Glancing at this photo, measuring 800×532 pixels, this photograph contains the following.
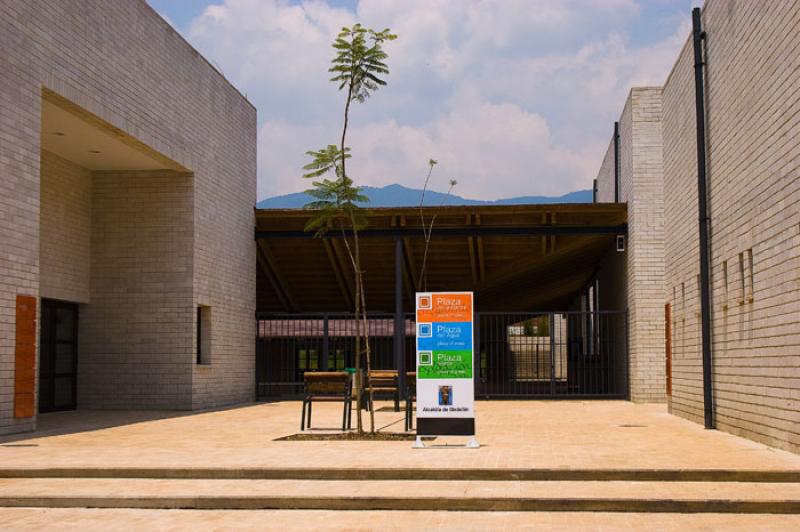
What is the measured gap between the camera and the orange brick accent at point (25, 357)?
1333cm

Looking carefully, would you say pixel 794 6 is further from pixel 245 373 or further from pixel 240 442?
pixel 245 373

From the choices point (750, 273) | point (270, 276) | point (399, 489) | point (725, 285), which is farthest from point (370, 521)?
point (270, 276)

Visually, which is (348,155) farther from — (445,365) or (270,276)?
(270,276)

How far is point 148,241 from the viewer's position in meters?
19.6

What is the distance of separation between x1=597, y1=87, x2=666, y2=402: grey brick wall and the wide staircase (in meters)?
13.2

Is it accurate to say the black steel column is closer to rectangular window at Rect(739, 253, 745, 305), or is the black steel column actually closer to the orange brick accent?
the orange brick accent

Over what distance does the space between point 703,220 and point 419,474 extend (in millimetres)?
7237

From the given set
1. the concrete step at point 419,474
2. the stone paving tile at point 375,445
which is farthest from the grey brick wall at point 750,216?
the concrete step at point 419,474

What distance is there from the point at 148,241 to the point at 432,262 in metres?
8.90

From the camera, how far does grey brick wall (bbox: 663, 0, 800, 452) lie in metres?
10.6

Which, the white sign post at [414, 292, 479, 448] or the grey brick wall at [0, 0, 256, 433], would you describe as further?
the grey brick wall at [0, 0, 256, 433]

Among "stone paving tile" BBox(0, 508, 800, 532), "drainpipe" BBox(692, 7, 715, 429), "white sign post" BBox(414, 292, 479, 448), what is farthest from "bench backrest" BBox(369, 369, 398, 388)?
"stone paving tile" BBox(0, 508, 800, 532)

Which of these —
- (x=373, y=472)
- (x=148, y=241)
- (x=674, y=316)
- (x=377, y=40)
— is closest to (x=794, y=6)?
(x=377, y=40)

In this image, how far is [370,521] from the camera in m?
7.76
